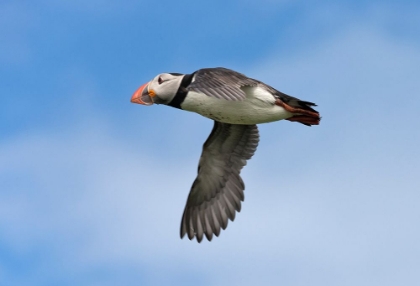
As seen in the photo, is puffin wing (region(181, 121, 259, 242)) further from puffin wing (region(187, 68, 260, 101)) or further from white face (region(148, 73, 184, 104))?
puffin wing (region(187, 68, 260, 101))

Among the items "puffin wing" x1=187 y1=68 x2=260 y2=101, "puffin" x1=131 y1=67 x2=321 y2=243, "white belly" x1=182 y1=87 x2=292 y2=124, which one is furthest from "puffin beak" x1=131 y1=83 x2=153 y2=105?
"puffin wing" x1=187 y1=68 x2=260 y2=101

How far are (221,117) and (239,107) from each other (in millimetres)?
305

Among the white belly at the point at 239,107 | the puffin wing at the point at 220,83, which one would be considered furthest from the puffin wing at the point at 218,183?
the puffin wing at the point at 220,83

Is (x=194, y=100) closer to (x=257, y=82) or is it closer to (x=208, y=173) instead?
(x=257, y=82)

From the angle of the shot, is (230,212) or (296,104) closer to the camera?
(296,104)

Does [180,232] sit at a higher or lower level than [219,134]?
lower

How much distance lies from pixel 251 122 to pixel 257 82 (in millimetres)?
571

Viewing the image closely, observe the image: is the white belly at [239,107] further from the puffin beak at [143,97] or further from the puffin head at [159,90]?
the puffin beak at [143,97]

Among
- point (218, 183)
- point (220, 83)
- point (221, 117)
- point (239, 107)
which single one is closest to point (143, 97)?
point (221, 117)

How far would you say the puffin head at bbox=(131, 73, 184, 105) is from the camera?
11.7m

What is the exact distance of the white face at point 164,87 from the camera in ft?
38.2

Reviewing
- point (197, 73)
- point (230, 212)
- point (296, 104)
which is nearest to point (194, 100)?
point (197, 73)

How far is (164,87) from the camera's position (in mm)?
→ 11766

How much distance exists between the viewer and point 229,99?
34.2 ft
